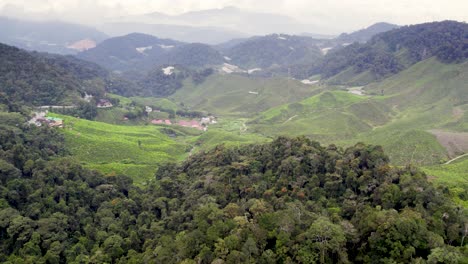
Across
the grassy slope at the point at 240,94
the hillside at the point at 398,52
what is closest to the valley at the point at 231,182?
the grassy slope at the point at 240,94

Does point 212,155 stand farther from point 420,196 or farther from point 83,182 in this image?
point 420,196

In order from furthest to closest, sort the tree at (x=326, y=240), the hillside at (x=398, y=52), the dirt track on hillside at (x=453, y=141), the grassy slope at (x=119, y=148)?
the hillside at (x=398, y=52) < the dirt track on hillside at (x=453, y=141) < the grassy slope at (x=119, y=148) < the tree at (x=326, y=240)

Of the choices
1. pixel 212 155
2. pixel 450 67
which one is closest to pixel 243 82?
pixel 450 67

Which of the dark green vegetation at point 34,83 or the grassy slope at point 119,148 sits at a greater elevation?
the dark green vegetation at point 34,83

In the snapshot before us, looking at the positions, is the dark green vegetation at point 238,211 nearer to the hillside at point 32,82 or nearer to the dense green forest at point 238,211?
the dense green forest at point 238,211

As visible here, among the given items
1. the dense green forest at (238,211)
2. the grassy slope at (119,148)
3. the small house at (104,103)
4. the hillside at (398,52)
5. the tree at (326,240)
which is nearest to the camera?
the tree at (326,240)

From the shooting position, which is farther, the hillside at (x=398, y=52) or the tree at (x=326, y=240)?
the hillside at (x=398, y=52)

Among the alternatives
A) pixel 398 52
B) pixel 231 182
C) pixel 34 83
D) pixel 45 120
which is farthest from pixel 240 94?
pixel 231 182
